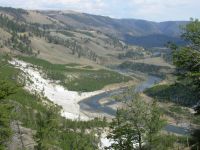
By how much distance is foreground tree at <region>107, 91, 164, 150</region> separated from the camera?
50.9 m

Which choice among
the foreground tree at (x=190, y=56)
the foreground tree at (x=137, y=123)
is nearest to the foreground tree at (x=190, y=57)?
the foreground tree at (x=190, y=56)

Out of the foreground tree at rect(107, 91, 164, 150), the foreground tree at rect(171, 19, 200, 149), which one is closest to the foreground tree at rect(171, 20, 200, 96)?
the foreground tree at rect(171, 19, 200, 149)

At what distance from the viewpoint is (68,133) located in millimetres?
184750

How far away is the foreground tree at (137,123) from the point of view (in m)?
50.9

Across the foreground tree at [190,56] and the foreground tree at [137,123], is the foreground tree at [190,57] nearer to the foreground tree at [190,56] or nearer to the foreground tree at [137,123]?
the foreground tree at [190,56]

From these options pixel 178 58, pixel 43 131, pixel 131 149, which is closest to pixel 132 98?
pixel 131 149

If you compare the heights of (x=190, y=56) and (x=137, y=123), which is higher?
(x=190, y=56)

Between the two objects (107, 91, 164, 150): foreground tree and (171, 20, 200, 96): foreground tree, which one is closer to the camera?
(171, 20, 200, 96): foreground tree

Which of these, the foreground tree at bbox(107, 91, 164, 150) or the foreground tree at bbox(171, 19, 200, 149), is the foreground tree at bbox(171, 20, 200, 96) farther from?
the foreground tree at bbox(107, 91, 164, 150)

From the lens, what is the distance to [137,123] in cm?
Result: 5100

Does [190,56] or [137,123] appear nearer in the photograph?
[190,56]

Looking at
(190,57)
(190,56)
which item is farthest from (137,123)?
(190,56)

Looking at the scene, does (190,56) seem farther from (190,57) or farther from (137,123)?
(137,123)

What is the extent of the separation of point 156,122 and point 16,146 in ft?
285
